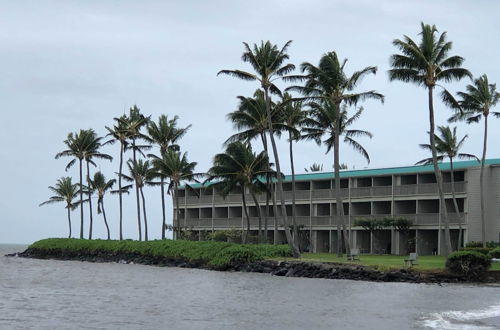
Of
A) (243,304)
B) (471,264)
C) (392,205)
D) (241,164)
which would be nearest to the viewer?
(243,304)

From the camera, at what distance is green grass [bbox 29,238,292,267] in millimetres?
58094

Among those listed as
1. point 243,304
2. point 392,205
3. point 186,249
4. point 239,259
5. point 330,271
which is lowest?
point 243,304

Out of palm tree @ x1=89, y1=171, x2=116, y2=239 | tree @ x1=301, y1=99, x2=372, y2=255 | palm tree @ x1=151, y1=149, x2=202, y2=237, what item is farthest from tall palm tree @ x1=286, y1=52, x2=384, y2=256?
palm tree @ x1=89, y1=171, x2=116, y2=239

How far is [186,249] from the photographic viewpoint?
67.6 meters

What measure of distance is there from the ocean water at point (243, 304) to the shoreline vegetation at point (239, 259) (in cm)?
216

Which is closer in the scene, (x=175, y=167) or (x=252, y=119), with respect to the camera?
(x=252, y=119)

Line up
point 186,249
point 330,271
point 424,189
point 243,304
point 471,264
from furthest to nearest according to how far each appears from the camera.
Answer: point 186,249
point 424,189
point 330,271
point 471,264
point 243,304

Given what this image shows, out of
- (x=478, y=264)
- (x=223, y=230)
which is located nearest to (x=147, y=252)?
(x=223, y=230)

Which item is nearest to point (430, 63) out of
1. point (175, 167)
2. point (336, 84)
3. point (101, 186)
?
point (336, 84)

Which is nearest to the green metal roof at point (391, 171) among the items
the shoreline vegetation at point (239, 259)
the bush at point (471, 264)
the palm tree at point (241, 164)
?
the shoreline vegetation at point (239, 259)

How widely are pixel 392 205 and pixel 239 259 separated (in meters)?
16.6

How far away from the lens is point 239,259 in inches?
2303

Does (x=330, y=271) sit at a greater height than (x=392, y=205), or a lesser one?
lesser

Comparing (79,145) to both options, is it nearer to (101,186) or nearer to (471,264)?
(101,186)
